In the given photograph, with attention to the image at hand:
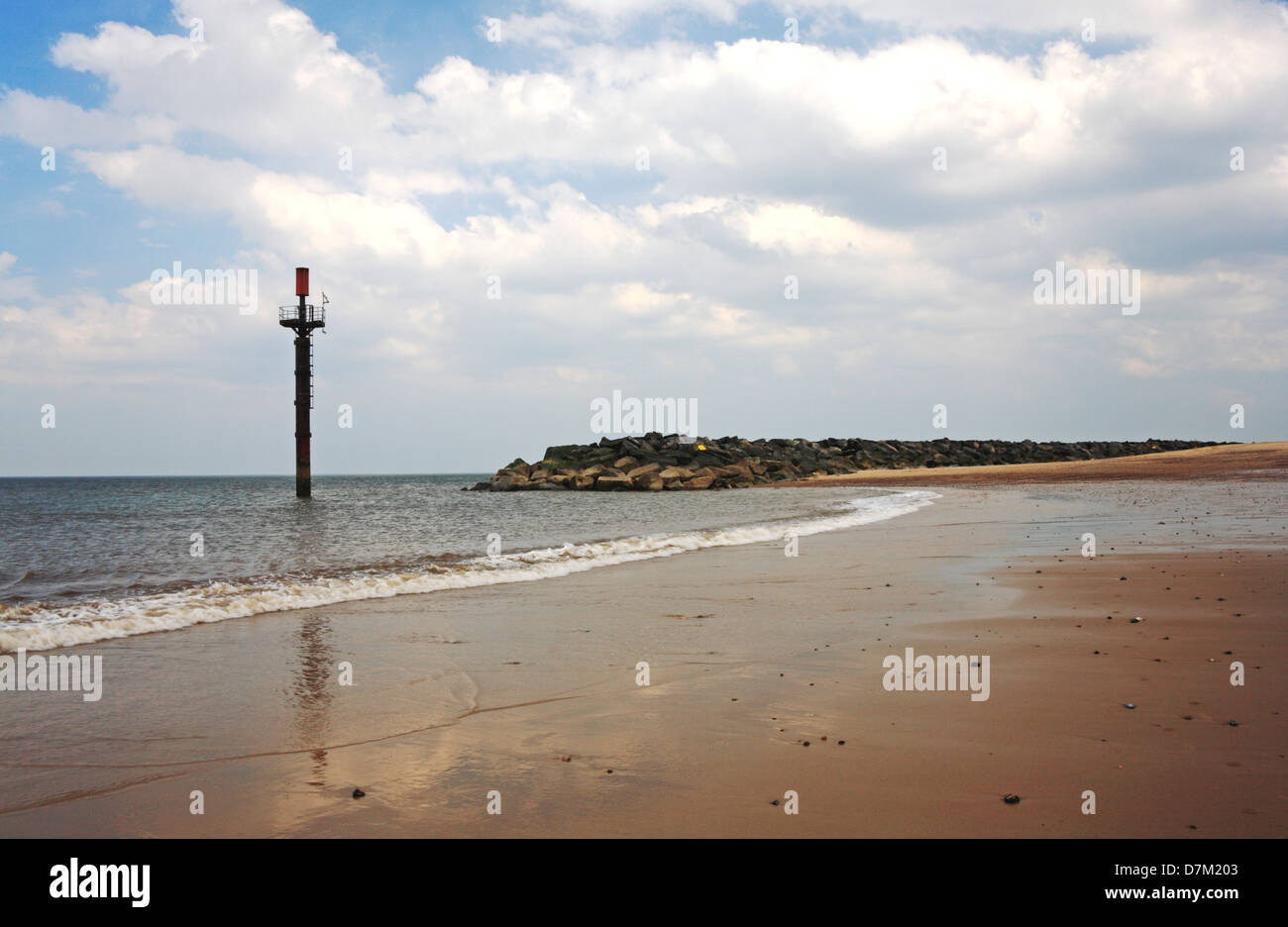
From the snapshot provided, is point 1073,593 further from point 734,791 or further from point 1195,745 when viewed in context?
point 734,791

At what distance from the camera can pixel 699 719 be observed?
185 inches

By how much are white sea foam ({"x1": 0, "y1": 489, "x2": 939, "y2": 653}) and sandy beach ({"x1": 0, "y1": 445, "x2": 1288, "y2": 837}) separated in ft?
1.72

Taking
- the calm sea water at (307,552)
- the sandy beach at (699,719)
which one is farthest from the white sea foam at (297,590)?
the sandy beach at (699,719)

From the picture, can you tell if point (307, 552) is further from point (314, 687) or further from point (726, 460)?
point (726, 460)

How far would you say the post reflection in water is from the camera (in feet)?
14.4

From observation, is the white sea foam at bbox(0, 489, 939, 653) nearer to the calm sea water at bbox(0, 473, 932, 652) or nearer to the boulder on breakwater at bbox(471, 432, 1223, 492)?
the calm sea water at bbox(0, 473, 932, 652)

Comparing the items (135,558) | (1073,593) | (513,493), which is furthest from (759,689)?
(513,493)

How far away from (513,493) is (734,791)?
45522 millimetres

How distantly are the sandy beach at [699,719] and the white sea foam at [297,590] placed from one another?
53 cm

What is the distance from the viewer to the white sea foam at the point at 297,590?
8.11 m

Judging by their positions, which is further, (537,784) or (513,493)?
(513,493)

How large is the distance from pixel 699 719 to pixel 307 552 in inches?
546

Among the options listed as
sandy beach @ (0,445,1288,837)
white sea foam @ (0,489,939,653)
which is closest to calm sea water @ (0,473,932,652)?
white sea foam @ (0,489,939,653)

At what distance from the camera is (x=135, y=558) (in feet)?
50.3
